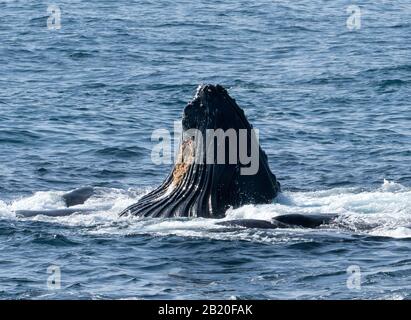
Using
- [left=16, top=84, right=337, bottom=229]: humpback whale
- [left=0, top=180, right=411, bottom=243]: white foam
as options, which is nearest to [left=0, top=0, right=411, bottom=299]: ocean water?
[left=0, top=180, right=411, bottom=243]: white foam

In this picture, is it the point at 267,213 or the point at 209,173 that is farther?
the point at 209,173

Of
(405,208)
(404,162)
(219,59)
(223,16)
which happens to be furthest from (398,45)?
(405,208)

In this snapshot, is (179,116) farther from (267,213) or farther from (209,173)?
(267,213)

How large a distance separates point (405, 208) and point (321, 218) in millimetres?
2340

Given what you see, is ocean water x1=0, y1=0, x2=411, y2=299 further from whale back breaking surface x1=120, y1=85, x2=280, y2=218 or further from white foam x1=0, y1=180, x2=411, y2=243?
whale back breaking surface x1=120, y1=85, x2=280, y2=218

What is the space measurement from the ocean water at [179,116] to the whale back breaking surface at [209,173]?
1.62 ft

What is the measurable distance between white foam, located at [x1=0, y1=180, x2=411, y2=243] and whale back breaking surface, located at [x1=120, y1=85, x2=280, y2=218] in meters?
0.34

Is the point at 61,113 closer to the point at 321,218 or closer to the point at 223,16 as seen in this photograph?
the point at 321,218

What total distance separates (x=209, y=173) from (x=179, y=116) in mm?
16314

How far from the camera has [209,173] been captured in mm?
29344

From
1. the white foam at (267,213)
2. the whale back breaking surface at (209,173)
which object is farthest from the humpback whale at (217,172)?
the white foam at (267,213)

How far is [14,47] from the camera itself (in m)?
62.0

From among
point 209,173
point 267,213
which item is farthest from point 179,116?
point 267,213

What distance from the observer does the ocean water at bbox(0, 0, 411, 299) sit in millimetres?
25453
